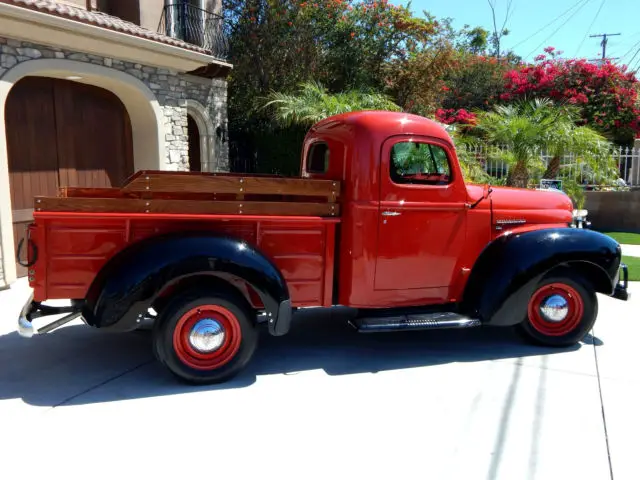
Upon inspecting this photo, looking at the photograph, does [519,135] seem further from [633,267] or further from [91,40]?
[91,40]

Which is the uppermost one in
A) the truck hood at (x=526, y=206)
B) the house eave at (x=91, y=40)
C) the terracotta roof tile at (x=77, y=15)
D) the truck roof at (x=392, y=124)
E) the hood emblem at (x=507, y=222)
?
the terracotta roof tile at (x=77, y=15)

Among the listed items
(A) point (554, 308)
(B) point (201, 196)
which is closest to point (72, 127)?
(B) point (201, 196)

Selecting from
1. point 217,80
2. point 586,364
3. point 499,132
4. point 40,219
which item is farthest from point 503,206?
point 217,80

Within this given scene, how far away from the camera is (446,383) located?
415cm

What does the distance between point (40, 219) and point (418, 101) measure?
42.9 feet

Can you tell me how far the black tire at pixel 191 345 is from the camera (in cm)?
392

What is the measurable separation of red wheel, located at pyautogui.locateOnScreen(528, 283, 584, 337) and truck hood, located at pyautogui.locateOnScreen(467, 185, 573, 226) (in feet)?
2.13

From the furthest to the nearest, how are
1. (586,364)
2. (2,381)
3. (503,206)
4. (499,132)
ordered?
1. (499,132)
2. (503,206)
3. (586,364)
4. (2,381)

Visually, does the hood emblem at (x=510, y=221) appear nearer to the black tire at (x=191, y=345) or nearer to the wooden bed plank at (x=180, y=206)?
the wooden bed plank at (x=180, y=206)

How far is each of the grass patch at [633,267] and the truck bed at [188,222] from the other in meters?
5.65

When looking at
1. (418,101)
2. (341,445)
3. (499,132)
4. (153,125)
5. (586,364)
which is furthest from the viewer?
(418,101)

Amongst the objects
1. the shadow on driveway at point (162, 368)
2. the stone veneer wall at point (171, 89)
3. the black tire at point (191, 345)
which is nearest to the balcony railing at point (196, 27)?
the stone veneer wall at point (171, 89)

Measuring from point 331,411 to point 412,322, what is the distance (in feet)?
3.78

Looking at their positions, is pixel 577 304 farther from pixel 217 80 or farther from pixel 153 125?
pixel 217 80
